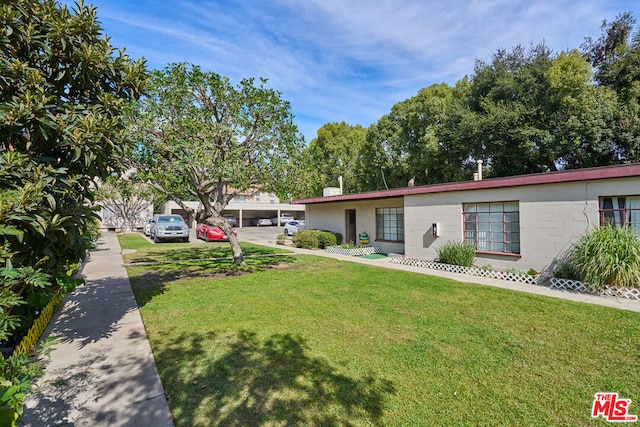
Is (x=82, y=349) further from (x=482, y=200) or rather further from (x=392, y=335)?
(x=482, y=200)

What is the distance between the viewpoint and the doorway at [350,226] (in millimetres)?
16703

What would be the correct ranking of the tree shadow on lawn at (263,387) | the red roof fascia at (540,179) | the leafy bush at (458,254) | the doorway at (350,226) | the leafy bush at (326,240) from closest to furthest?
the tree shadow on lawn at (263,387)
the red roof fascia at (540,179)
the leafy bush at (458,254)
the leafy bush at (326,240)
the doorway at (350,226)

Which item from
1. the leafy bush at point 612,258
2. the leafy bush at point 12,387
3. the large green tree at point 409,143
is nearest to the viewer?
the leafy bush at point 12,387

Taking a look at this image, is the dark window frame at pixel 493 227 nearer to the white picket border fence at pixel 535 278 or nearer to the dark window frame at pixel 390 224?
the white picket border fence at pixel 535 278

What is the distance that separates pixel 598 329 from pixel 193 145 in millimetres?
9076

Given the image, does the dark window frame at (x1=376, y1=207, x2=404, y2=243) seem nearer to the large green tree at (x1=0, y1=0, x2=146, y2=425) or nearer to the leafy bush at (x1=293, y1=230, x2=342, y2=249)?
the leafy bush at (x1=293, y1=230, x2=342, y2=249)

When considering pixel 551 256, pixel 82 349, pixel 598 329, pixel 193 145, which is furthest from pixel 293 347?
pixel 551 256

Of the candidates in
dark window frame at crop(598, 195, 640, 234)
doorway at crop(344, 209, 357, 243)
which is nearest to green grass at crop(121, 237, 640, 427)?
dark window frame at crop(598, 195, 640, 234)

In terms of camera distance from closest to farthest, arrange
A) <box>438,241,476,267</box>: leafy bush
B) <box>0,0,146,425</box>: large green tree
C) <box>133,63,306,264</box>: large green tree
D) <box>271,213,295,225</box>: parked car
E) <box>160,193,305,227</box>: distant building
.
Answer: <box>0,0,146,425</box>: large green tree, <box>133,63,306,264</box>: large green tree, <box>438,241,476,267</box>: leafy bush, <box>160,193,305,227</box>: distant building, <box>271,213,295,225</box>: parked car

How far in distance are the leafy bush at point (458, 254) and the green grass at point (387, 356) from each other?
9.08ft

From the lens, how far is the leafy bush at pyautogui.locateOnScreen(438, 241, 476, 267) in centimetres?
975

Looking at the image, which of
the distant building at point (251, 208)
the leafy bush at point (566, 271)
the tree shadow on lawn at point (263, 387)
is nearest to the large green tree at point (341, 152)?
the distant building at point (251, 208)

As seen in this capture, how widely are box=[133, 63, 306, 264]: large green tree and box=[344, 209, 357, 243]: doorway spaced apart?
285 inches

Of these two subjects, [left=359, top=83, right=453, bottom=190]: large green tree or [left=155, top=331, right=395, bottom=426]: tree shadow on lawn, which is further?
[left=359, top=83, right=453, bottom=190]: large green tree
